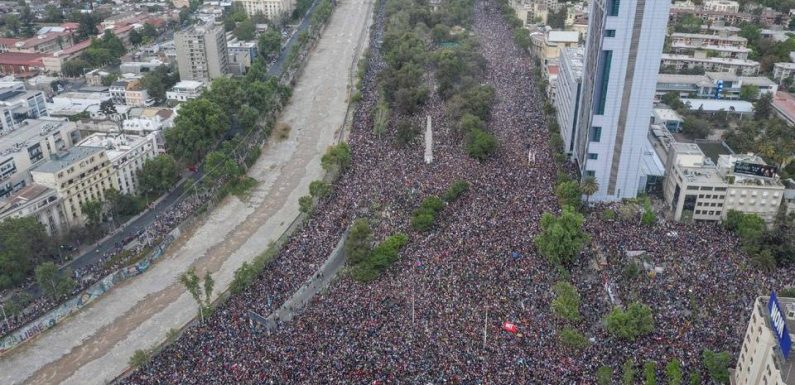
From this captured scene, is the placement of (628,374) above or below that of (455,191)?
above

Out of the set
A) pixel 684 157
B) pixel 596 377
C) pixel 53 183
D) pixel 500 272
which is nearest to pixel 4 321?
pixel 53 183

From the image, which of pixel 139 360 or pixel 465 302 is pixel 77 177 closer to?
pixel 139 360

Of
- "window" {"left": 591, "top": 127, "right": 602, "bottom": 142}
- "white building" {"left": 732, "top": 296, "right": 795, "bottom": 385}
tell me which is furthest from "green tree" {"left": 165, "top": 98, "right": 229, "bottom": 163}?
"white building" {"left": 732, "top": 296, "right": 795, "bottom": 385}

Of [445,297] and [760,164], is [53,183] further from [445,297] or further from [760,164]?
[760,164]

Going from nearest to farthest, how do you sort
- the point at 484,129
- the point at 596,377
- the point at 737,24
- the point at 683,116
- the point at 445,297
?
the point at 596,377 → the point at 445,297 → the point at 484,129 → the point at 683,116 → the point at 737,24

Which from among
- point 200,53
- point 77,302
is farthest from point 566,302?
point 200,53
